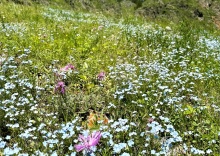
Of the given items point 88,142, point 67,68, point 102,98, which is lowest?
point 102,98

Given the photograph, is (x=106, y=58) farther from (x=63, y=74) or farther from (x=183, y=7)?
(x=183, y=7)

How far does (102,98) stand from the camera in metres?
5.83

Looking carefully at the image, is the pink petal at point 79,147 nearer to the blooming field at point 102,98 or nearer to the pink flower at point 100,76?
the blooming field at point 102,98

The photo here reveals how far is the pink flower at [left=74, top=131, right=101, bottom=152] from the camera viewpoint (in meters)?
3.92

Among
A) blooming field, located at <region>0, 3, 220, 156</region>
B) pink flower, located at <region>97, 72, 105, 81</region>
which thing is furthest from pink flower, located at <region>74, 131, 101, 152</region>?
pink flower, located at <region>97, 72, 105, 81</region>

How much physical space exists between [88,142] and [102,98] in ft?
6.30

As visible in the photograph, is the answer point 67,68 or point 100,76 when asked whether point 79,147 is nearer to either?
point 100,76

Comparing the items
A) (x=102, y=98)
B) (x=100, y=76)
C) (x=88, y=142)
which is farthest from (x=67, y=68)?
(x=88, y=142)

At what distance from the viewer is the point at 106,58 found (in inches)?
307

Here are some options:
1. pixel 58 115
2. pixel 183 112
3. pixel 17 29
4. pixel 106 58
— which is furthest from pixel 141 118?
pixel 17 29

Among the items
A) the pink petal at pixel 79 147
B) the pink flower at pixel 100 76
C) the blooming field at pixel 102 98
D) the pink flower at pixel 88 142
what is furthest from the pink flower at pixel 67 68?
the pink petal at pixel 79 147

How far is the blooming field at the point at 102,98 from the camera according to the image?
4238mm

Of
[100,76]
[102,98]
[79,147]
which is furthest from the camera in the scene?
[100,76]

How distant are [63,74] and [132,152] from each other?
264 cm
